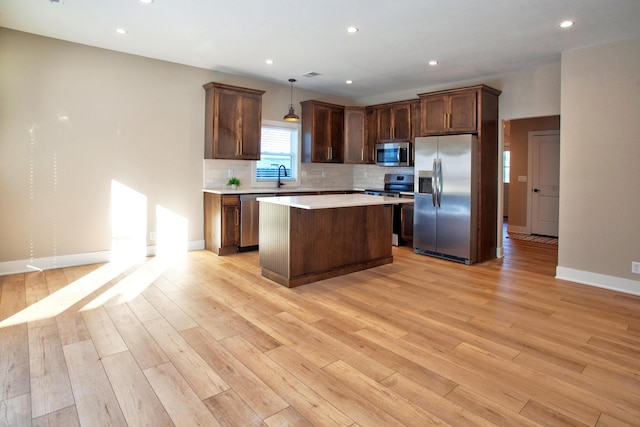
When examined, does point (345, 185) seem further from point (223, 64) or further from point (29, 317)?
point (29, 317)

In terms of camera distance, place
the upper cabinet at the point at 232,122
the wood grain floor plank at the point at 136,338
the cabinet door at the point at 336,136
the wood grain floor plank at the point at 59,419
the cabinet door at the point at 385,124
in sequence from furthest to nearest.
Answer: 1. the cabinet door at the point at 336,136
2. the cabinet door at the point at 385,124
3. the upper cabinet at the point at 232,122
4. the wood grain floor plank at the point at 136,338
5. the wood grain floor plank at the point at 59,419

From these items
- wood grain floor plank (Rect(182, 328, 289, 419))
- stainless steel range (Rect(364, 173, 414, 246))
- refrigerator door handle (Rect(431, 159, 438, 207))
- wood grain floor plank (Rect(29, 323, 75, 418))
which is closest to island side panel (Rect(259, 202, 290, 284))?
wood grain floor plank (Rect(182, 328, 289, 419))

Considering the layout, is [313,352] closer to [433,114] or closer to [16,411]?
[16,411]

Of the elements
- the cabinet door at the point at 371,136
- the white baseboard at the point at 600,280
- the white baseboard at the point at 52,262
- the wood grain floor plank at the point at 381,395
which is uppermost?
the cabinet door at the point at 371,136

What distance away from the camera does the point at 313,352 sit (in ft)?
8.40

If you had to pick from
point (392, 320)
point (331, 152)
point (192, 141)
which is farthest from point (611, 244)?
point (192, 141)

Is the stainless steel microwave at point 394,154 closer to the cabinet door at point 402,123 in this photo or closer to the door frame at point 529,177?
the cabinet door at point 402,123

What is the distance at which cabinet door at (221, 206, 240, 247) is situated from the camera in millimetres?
5375

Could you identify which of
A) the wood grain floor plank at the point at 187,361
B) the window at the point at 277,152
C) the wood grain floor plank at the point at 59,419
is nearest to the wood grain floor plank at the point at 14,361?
the wood grain floor plank at the point at 59,419

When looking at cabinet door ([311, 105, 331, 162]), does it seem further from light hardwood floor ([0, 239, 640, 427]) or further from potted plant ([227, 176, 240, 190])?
light hardwood floor ([0, 239, 640, 427])

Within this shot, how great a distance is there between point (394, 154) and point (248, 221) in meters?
2.79

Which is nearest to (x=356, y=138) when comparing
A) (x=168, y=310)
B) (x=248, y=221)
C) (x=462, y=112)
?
(x=462, y=112)

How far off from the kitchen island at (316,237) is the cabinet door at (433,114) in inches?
63.3

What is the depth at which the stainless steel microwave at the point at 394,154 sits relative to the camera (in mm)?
6402
